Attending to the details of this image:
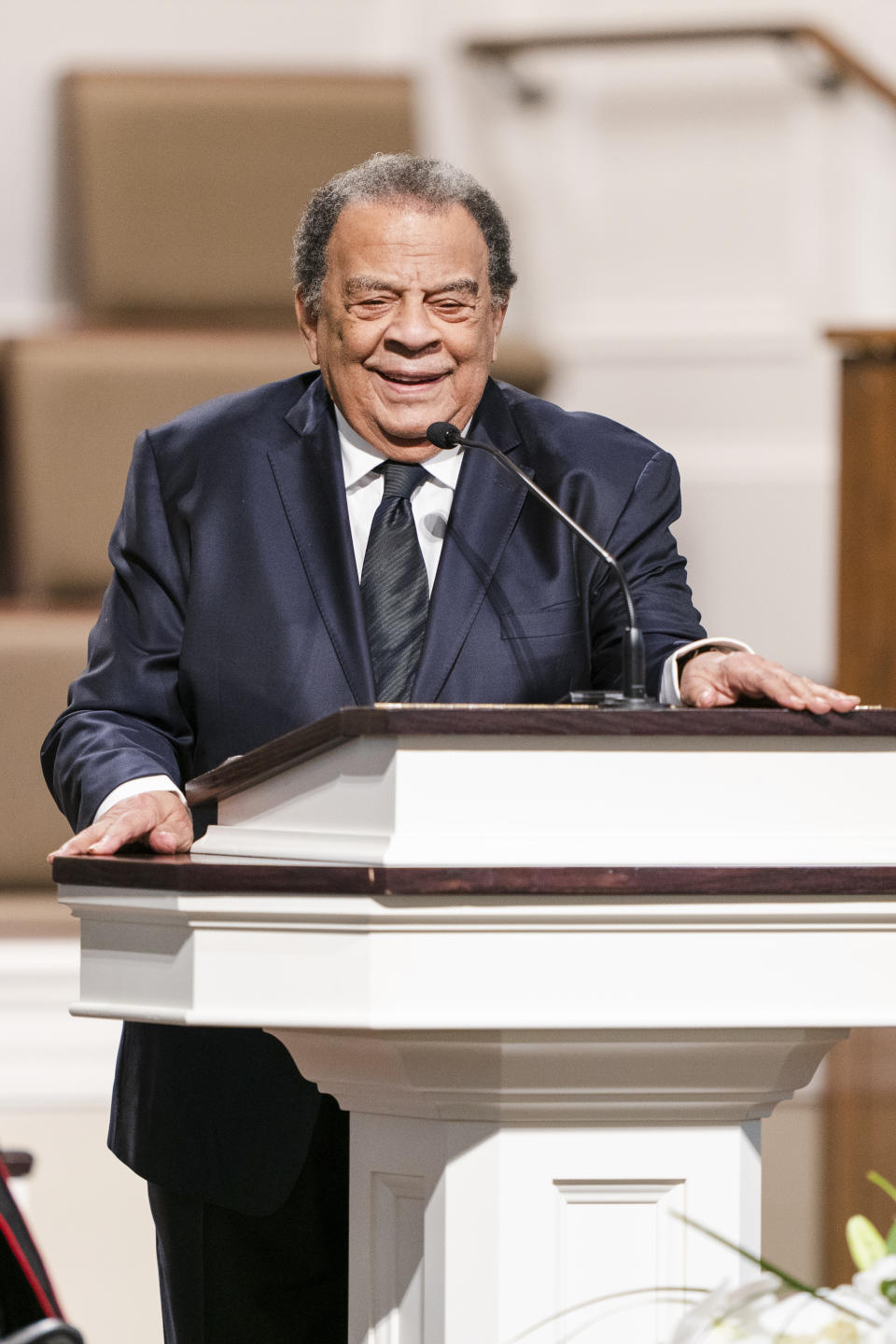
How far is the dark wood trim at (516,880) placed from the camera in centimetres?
104

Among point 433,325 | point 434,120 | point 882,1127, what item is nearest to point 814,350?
point 434,120

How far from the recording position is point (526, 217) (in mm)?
4160

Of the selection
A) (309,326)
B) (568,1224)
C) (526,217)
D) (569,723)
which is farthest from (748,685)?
(526,217)

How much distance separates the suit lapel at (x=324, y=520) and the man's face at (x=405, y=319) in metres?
0.03

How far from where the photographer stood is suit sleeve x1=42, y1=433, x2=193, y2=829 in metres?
1.50

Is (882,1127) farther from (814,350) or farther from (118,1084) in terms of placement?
(118,1084)

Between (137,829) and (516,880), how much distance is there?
0.26 metres

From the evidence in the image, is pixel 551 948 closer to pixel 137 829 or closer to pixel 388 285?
pixel 137 829

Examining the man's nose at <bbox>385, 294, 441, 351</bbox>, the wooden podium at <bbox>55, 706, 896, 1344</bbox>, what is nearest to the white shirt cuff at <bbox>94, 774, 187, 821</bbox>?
the wooden podium at <bbox>55, 706, 896, 1344</bbox>

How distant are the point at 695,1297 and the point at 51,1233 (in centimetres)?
181

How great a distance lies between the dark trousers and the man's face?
0.49m

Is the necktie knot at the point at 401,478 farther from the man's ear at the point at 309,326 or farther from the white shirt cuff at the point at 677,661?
the white shirt cuff at the point at 677,661

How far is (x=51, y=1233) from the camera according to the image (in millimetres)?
2781

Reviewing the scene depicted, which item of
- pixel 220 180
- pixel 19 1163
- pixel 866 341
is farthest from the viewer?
pixel 220 180
